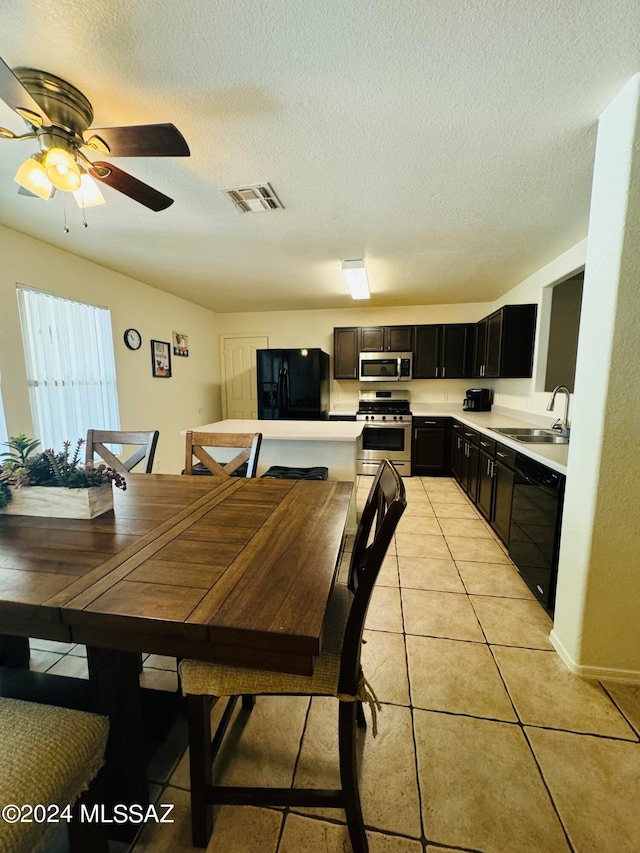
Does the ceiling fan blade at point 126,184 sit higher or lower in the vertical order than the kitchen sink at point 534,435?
higher

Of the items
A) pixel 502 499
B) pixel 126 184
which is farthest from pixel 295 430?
pixel 126 184

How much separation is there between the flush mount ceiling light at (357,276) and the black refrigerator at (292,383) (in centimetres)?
100

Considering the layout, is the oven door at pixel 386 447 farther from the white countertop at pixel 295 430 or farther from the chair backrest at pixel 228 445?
the chair backrest at pixel 228 445

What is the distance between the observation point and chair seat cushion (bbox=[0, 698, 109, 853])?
2.23ft

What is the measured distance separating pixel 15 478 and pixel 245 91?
5.58 ft

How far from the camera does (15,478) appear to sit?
4.17 ft

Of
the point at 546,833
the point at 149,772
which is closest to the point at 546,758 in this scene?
the point at 546,833

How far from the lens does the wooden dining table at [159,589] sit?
2.48ft

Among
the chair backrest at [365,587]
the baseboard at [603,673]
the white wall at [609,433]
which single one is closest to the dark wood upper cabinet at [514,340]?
the white wall at [609,433]

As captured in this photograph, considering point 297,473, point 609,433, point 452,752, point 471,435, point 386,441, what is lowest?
point 452,752

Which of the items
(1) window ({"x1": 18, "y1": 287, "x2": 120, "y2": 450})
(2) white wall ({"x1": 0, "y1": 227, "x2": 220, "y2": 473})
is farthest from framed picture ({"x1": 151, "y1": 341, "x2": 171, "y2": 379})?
(1) window ({"x1": 18, "y1": 287, "x2": 120, "y2": 450})

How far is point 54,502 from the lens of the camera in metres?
1.28

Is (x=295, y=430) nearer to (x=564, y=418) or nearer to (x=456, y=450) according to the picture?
(x=564, y=418)

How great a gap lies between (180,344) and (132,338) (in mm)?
906
